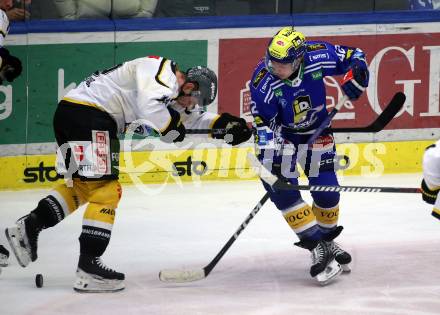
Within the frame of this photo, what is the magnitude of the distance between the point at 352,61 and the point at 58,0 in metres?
2.53

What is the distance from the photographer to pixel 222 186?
773 cm

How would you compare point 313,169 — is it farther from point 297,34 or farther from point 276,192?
point 297,34

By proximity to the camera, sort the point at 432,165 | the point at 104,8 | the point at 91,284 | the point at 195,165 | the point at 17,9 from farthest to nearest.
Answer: the point at 195,165 < the point at 104,8 < the point at 17,9 < the point at 91,284 < the point at 432,165

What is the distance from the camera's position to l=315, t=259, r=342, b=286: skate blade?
5.49m

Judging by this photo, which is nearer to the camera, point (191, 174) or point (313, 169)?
point (313, 169)

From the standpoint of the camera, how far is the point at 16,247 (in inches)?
218

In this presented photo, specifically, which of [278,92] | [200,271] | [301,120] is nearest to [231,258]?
[200,271]

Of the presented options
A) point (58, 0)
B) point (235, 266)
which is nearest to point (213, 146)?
point (58, 0)

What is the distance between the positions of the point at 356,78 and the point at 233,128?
635 millimetres

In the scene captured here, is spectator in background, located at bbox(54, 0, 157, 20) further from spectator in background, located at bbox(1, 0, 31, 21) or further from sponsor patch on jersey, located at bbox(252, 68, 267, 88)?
sponsor patch on jersey, located at bbox(252, 68, 267, 88)

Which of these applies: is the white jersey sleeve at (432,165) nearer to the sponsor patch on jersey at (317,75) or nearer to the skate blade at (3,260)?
the sponsor patch on jersey at (317,75)

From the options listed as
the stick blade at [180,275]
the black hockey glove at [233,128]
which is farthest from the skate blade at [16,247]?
the black hockey glove at [233,128]

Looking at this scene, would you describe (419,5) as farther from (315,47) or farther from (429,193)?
(429,193)

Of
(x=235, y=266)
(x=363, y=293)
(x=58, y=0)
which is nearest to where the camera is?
(x=363, y=293)
